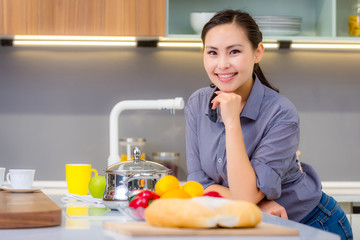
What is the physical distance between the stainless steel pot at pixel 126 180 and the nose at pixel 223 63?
552mm

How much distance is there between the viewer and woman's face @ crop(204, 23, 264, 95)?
6.56 feet

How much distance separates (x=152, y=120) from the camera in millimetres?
3207

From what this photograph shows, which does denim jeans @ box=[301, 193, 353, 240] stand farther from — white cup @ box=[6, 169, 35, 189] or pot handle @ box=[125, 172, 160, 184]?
white cup @ box=[6, 169, 35, 189]

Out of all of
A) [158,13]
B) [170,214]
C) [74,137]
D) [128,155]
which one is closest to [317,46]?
[158,13]

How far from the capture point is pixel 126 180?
153cm

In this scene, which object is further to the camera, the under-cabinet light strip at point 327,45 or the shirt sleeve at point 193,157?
the under-cabinet light strip at point 327,45

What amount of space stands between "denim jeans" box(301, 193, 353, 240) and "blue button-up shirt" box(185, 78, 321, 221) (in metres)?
0.03

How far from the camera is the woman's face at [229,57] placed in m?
2.00

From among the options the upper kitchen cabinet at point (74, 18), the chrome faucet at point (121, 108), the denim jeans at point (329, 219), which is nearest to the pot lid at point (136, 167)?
the denim jeans at point (329, 219)

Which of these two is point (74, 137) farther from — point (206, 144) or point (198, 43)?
point (206, 144)

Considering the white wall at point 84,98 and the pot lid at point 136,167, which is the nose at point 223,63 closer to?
the pot lid at point 136,167

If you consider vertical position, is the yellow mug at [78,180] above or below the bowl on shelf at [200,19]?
below

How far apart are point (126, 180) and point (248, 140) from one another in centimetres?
62

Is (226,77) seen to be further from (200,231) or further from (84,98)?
(84,98)
